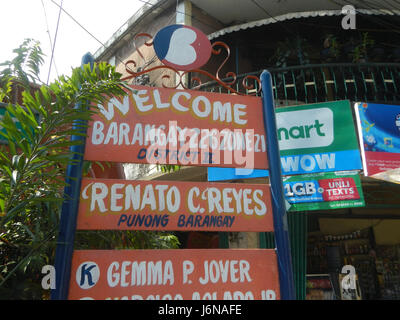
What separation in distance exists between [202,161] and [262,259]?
0.84m

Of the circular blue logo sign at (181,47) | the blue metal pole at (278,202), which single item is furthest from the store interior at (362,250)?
the circular blue logo sign at (181,47)

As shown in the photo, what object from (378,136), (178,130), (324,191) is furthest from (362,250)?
(178,130)

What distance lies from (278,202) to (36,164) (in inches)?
66.4

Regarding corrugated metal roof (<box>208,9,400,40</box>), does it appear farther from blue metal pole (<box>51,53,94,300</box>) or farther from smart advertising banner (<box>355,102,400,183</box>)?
blue metal pole (<box>51,53,94,300</box>)

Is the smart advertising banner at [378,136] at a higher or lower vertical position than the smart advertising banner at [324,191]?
higher

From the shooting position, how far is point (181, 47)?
2801 mm

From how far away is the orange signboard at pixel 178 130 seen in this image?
2338 mm

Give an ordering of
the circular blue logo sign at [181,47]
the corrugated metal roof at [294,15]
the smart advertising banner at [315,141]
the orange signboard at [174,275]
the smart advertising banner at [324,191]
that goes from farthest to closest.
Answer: the corrugated metal roof at [294,15]
the smart advertising banner at [315,141]
the smart advertising banner at [324,191]
the circular blue logo sign at [181,47]
the orange signboard at [174,275]

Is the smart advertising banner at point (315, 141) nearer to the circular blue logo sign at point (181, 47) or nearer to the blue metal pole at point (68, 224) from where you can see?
the circular blue logo sign at point (181, 47)

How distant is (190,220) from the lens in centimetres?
225

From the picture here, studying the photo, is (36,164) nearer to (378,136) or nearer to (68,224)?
(68,224)

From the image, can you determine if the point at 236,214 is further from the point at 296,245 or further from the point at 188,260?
the point at 296,245

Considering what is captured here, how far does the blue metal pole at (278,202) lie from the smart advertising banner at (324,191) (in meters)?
2.32
